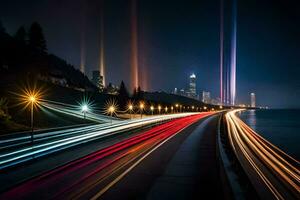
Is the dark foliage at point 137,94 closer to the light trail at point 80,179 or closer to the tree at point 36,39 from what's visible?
the tree at point 36,39

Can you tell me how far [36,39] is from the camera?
96375mm

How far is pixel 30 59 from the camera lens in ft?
305

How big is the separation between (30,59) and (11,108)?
51585mm

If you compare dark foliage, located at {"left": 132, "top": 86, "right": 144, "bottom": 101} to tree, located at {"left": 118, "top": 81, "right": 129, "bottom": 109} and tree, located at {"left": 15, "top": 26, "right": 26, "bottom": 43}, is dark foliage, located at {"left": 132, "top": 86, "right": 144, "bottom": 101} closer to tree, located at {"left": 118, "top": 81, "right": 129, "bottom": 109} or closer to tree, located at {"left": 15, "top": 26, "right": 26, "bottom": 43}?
tree, located at {"left": 118, "top": 81, "right": 129, "bottom": 109}

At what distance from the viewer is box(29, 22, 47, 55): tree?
9550cm

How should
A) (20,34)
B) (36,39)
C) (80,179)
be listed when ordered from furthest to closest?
(20,34) → (36,39) → (80,179)

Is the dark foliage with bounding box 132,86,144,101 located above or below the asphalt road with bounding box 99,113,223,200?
above

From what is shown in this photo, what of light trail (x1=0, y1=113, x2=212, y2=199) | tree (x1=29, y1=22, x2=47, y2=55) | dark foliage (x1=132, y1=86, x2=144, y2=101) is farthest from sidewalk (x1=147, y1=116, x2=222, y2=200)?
dark foliage (x1=132, y1=86, x2=144, y2=101)

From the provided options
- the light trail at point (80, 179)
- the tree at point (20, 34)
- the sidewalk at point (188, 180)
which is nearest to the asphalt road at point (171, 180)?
the sidewalk at point (188, 180)

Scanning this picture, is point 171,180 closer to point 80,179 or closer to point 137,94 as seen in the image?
point 80,179

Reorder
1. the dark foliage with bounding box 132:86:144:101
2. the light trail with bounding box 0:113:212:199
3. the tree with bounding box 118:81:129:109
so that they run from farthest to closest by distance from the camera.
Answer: the dark foliage with bounding box 132:86:144:101 → the tree with bounding box 118:81:129:109 → the light trail with bounding box 0:113:212:199

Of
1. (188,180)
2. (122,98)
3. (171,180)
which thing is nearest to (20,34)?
(122,98)

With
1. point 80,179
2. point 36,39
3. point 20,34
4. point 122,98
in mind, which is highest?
point 20,34

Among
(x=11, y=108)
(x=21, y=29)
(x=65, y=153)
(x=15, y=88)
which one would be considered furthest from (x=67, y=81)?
(x=65, y=153)
